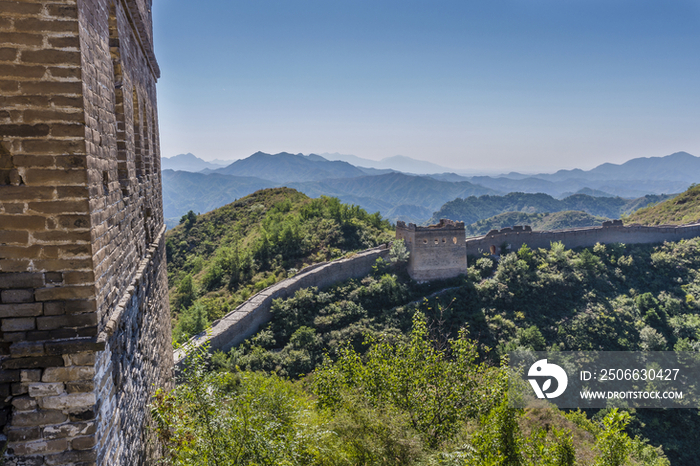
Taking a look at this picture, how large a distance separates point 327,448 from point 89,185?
20.3ft

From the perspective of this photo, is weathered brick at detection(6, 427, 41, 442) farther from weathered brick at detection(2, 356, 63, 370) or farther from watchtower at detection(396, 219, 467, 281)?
watchtower at detection(396, 219, 467, 281)

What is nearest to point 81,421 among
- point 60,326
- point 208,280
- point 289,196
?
point 60,326

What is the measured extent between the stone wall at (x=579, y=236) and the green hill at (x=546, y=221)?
60.1m

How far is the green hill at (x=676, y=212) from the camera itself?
4326 cm

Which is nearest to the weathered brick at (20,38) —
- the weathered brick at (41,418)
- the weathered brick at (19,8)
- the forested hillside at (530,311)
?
the weathered brick at (19,8)

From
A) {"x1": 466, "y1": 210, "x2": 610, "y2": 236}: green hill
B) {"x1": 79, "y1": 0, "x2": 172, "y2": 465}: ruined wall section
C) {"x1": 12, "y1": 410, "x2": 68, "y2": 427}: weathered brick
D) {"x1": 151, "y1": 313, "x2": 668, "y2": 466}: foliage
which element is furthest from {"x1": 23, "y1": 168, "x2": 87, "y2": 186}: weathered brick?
{"x1": 466, "y1": 210, "x2": 610, "y2": 236}: green hill

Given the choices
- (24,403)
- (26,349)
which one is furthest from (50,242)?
(24,403)

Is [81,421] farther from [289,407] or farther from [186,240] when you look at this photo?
[186,240]

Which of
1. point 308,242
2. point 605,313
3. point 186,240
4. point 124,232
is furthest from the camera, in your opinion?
point 186,240

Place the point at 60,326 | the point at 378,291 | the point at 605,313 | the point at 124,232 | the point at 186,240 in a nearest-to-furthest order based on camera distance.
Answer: the point at 60,326 < the point at 124,232 < the point at 378,291 < the point at 605,313 < the point at 186,240

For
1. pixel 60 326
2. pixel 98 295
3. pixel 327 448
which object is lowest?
pixel 327 448

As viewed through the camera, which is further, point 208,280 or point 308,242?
point 308,242

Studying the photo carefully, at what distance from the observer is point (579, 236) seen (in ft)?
116

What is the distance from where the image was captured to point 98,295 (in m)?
3.44
